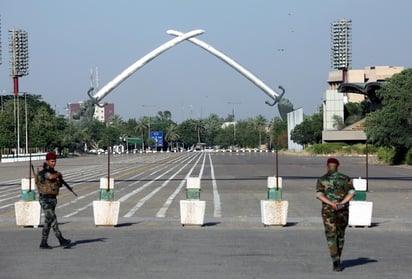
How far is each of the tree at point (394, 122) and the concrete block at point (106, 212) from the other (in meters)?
55.4

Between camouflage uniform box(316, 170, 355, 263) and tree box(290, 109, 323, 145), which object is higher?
tree box(290, 109, 323, 145)

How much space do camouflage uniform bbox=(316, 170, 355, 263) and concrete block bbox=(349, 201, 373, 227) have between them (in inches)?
287

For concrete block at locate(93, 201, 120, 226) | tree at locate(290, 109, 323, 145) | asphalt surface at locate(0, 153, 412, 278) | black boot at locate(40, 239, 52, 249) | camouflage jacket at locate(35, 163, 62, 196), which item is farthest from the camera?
tree at locate(290, 109, 323, 145)

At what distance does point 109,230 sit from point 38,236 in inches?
72.5

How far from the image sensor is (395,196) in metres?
31.9

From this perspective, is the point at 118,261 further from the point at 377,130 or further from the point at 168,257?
the point at 377,130

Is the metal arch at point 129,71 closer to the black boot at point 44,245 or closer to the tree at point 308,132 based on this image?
the black boot at point 44,245

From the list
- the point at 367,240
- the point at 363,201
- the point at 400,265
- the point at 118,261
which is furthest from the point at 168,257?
the point at 363,201

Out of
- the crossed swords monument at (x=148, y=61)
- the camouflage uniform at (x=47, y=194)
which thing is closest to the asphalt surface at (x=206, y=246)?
the camouflage uniform at (x=47, y=194)

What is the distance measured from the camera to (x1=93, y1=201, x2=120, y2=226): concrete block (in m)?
19.6

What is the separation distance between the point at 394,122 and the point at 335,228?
62413 mm

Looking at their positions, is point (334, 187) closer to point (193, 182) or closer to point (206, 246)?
point (206, 246)

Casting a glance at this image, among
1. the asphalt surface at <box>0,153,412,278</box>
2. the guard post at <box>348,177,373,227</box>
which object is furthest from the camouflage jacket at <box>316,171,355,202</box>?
the guard post at <box>348,177,373,227</box>

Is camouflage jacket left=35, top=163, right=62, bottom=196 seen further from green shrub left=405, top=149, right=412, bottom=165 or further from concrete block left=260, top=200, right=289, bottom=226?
green shrub left=405, top=149, right=412, bottom=165
